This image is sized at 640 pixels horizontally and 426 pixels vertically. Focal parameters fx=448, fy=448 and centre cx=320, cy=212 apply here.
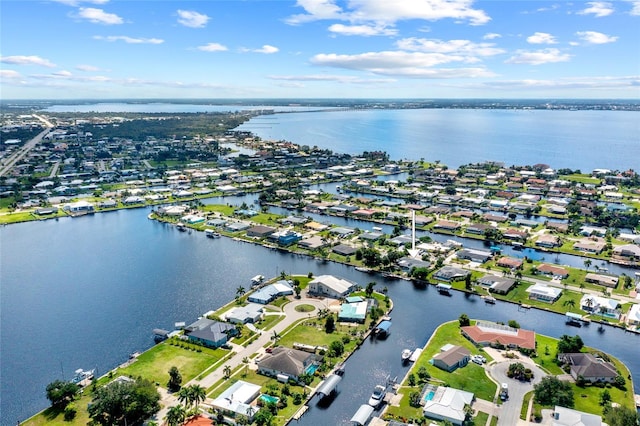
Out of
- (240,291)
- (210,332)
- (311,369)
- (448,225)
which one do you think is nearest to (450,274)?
(448,225)

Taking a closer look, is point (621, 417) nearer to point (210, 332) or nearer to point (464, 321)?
point (464, 321)

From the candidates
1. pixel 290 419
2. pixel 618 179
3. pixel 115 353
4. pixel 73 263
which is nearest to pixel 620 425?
pixel 290 419

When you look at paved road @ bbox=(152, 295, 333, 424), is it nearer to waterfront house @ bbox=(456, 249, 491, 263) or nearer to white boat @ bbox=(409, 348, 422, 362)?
white boat @ bbox=(409, 348, 422, 362)

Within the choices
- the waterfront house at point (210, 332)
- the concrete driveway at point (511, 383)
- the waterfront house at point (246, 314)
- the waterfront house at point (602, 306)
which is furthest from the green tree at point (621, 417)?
the waterfront house at point (210, 332)

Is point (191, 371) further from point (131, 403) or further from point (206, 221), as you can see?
point (206, 221)

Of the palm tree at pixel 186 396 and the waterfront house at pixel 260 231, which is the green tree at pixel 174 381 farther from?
the waterfront house at pixel 260 231

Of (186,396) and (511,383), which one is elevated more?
(186,396)

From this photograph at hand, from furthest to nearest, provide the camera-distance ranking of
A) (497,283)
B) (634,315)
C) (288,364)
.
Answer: (497,283) < (634,315) < (288,364)
